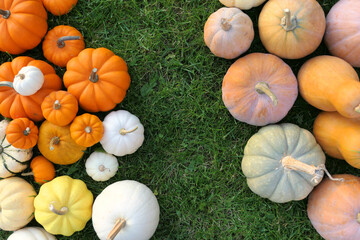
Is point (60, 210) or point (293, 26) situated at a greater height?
point (293, 26)

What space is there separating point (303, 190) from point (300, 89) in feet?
2.54

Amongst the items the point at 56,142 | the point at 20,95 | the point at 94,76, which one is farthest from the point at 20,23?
the point at 56,142

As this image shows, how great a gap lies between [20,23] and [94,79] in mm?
745

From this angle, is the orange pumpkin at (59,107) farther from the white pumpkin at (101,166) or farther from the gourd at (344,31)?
the gourd at (344,31)

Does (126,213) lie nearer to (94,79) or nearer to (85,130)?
(85,130)

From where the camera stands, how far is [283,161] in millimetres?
2305

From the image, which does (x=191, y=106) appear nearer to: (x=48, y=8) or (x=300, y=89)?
(x=300, y=89)

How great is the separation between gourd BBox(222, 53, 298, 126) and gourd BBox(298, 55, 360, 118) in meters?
0.11

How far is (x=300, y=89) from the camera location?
2502 millimetres

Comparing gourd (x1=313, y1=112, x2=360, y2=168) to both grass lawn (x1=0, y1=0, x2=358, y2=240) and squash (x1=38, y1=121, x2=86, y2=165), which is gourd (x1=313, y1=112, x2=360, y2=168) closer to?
grass lawn (x1=0, y1=0, x2=358, y2=240)

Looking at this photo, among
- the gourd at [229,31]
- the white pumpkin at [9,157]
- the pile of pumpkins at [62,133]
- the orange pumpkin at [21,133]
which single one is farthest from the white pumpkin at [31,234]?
the gourd at [229,31]

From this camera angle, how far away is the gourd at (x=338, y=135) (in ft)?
7.31

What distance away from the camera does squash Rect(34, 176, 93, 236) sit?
243 cm

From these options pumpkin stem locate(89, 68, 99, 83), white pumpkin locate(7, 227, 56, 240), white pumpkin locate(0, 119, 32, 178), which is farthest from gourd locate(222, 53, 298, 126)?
white pumpkin locate(7, 227, 56, 240)
